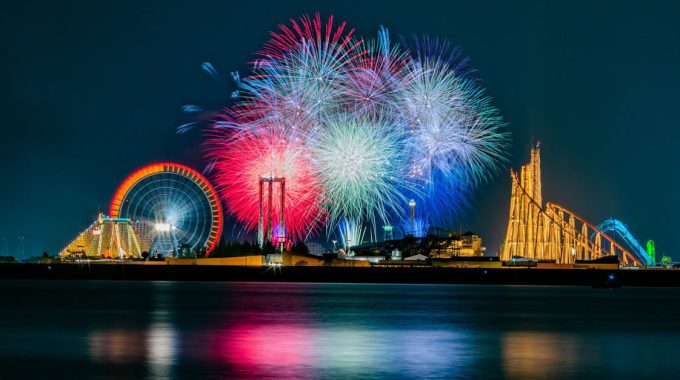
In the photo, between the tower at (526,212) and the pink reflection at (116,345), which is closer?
the pink reflection at (116,345)

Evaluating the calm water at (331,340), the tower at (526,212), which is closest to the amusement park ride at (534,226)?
the tower at (526,212)

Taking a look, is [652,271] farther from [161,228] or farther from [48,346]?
[48,346]

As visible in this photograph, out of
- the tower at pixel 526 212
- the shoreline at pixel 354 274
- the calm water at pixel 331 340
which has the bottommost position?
the calm water at pixel 331 340

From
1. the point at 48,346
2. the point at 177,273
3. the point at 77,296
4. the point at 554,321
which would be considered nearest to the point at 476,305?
the point at 554,321

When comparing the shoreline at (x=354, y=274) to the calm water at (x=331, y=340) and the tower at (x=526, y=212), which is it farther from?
the calm water at (x=331, y=340)

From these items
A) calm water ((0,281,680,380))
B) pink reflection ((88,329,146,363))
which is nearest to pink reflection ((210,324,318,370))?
calm water ((0,281,680,380))

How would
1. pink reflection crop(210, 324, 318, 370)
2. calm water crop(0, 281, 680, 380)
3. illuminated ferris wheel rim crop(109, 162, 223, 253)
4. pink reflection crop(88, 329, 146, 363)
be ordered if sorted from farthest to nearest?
illuminated ferris wheel rim crop(109, 162, 223, 253), pink reflection crop(88, 329, 146, 363), pink reflection crop(210, 324, 318, 370), calm water crop(0, 281, 680, 380)

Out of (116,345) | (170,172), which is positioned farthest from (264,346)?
(170,172)

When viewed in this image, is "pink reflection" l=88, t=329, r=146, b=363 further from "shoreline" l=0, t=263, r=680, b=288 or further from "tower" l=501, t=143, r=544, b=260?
"tower" l=501, t=143, r=544, b=260
